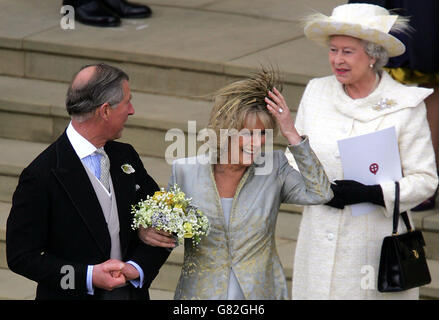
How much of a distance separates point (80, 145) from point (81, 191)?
171 mm

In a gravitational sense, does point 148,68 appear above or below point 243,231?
below

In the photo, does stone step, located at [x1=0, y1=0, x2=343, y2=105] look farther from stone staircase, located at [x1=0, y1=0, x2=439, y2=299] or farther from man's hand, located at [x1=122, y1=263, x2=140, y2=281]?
man's hand, located at [x1=122, y1=263, x2=140, y2=281]

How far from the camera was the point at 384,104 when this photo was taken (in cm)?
468

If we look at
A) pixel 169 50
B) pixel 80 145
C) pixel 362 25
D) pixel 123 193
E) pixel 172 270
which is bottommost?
pixel 172 270

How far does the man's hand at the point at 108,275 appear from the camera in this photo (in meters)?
3.91

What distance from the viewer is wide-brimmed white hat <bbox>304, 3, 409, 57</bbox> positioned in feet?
15.0

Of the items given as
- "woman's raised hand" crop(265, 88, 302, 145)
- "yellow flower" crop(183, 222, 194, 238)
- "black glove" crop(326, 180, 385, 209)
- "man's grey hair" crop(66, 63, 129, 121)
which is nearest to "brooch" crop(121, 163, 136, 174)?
"man's grey hair" crop(66, 63, 129, 121)

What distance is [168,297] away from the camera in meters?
5.88

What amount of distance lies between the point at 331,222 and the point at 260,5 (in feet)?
12.9

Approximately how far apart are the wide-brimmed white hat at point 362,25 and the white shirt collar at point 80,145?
1.21 metres

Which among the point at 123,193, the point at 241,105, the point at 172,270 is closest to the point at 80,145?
the point at 123,193

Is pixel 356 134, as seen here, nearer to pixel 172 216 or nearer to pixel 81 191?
pixel 172 216
